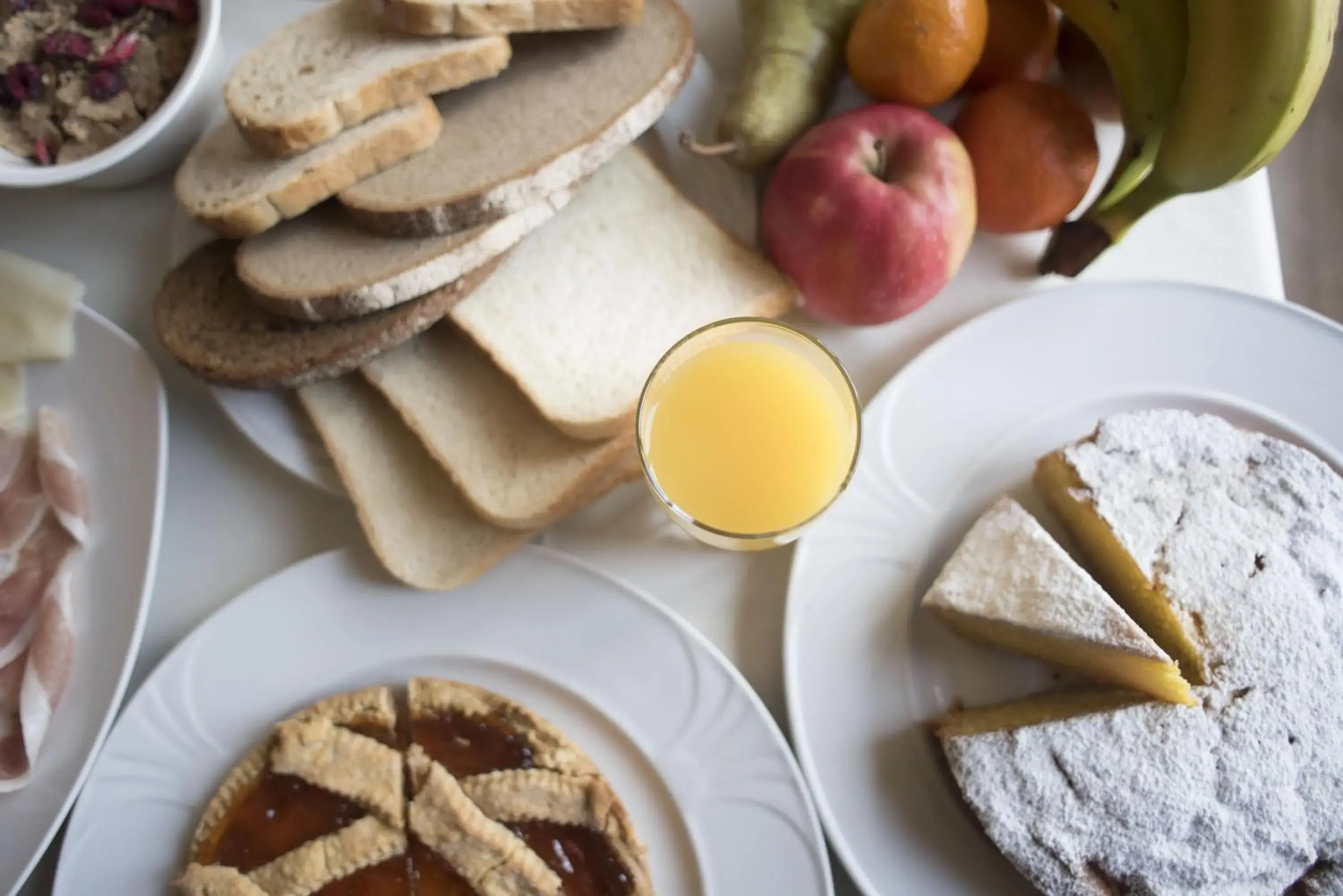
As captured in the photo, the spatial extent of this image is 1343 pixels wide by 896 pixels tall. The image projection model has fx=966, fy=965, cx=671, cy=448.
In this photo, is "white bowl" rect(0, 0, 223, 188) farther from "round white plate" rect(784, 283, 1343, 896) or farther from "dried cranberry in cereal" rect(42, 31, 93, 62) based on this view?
"round white plate" rect(784, 283, 1343, 896)

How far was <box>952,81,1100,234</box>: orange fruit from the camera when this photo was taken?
124 centimetres

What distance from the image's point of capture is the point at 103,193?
1349mm

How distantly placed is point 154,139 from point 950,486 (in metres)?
1.09

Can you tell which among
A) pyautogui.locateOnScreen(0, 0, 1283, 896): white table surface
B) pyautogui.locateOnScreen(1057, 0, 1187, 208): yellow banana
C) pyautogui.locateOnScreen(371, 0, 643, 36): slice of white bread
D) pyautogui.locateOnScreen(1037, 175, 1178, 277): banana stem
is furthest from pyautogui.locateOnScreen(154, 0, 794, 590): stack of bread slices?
pyautogui.locateOnScreen(1057, 0, 1187, 208): yellow banana

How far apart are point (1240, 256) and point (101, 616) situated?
1.60 meters

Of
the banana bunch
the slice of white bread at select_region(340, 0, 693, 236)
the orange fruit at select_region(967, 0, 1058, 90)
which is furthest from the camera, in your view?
the orange fruit at select_region(967, 0, 1058, 90)

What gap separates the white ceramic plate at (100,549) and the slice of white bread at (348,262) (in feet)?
0.70

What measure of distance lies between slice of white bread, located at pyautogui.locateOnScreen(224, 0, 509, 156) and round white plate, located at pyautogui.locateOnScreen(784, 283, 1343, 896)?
67cm

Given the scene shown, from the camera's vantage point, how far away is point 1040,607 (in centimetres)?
110

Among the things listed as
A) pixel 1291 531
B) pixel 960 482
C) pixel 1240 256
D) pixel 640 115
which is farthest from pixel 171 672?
pixel 1240 256

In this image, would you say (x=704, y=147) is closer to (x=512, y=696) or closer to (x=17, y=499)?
(x=512, y=696)

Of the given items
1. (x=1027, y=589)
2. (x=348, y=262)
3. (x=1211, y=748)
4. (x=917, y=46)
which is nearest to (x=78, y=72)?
(x=348, y=262)

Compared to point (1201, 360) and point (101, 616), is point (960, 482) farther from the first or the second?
point (101, 616)

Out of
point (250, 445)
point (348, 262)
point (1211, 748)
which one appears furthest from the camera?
point (250, 445)
